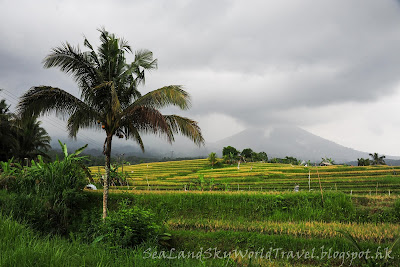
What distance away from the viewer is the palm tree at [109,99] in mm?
8852

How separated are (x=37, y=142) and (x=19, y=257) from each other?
39.2 meters

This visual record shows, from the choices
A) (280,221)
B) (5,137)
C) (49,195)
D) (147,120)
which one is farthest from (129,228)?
(5,137)

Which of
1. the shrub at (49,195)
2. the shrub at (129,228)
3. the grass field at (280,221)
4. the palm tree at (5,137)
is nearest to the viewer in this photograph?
the shrub at (129,228)

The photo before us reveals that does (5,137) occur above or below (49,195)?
above

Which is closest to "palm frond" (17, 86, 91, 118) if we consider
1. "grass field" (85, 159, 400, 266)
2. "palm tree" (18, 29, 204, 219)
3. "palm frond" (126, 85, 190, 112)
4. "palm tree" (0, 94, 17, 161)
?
"palm tree" (18, 29, 204, 219)

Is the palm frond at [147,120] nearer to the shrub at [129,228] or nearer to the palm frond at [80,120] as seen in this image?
the palm frond at [80,120]

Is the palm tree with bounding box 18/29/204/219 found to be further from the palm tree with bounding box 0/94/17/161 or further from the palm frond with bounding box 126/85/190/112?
the palm tree with bounding box 0/94/17/161

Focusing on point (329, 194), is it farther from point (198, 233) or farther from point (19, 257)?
point (19, 257)

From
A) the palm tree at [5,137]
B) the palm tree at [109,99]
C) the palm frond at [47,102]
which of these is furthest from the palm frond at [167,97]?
the palm tree at [5,137]

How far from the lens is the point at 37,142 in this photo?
35.4m

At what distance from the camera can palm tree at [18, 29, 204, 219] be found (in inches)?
348

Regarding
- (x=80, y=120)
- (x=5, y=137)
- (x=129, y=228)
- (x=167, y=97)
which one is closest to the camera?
(x=129, y=228)

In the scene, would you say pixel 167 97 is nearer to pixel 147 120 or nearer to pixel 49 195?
pixel 147 120

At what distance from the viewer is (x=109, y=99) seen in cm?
955
